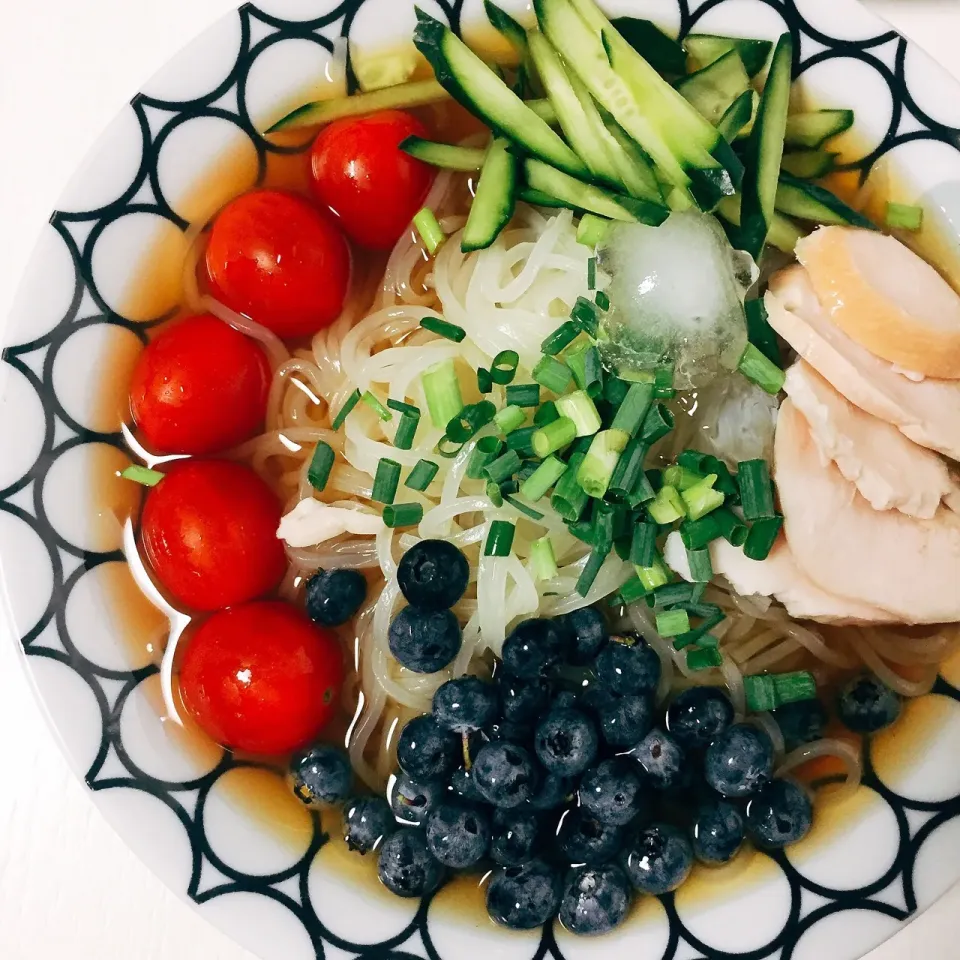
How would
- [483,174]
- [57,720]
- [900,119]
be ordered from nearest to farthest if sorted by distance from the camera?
[57,720] < [900,119] < [483,174]

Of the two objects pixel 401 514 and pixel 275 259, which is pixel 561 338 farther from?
pixel 275 259

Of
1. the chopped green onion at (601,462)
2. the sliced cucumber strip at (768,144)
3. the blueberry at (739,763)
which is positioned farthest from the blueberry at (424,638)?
the sliced cucumber strip at (768,144)

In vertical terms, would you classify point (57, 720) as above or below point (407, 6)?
below

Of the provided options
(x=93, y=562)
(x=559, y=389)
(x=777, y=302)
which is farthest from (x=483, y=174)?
(x=93, y=562)

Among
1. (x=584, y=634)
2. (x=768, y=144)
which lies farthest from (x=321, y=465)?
(x=768, y=144)

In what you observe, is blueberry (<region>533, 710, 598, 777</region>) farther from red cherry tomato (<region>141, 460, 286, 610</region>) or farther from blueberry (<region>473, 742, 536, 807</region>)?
red cherry tomato (<region>141, 460, 286, 610</region>)

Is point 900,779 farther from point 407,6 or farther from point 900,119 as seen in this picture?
point 407,6
